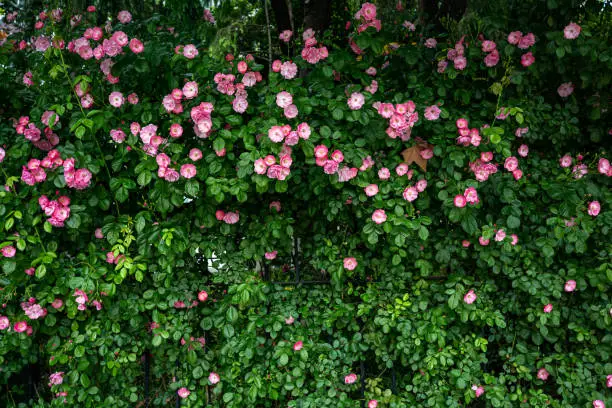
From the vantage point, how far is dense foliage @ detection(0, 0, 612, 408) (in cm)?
197

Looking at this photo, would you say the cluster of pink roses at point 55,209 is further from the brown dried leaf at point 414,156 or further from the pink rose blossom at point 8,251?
the brown dried leaf at point 414,156

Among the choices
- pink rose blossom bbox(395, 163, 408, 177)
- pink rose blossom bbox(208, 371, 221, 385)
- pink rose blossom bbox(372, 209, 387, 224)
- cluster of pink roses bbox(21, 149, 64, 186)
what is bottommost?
pink rose blossom bbox(208, 371, 221, 385)

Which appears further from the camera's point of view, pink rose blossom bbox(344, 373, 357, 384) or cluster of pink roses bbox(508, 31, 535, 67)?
pink rose blossom bbox(344, 373, 357, 384)

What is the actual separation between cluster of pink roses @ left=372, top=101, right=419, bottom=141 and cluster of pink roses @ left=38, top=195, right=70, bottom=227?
1354 mm

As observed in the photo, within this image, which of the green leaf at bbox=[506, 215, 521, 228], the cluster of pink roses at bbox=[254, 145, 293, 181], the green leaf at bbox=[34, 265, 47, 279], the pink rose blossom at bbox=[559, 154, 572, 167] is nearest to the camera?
the cluster of pink roses at bbox=[254, 145, 293, 181]

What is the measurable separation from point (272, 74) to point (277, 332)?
116cm

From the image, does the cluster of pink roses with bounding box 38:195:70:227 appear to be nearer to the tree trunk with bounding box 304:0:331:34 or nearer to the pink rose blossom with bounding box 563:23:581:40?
the tree trunk with bounding box 304:0:331:34

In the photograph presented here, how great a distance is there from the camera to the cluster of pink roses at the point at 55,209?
1985mm

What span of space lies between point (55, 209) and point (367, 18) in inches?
59.5

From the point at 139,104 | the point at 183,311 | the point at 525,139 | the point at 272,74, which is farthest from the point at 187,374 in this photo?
the point at 525,139

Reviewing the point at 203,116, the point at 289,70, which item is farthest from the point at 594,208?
the point at 203,116

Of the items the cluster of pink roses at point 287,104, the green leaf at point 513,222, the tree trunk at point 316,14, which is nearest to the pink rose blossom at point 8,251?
the cluster of pink roses at point 287,104

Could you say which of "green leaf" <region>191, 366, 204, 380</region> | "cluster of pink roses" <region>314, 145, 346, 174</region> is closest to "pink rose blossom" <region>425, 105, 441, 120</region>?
"cluster of pink roses" <region>314, 145, 346, 174</region>

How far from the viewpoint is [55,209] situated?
1991 mm
